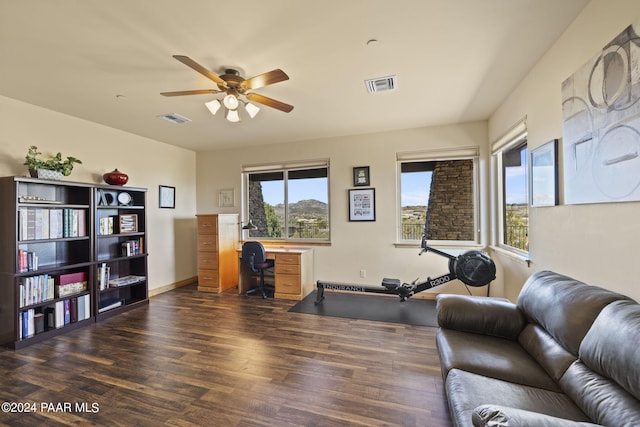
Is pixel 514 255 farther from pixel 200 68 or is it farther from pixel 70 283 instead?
pixel 70 283

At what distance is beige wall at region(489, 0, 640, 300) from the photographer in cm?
147

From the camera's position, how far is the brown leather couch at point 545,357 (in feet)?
3.33

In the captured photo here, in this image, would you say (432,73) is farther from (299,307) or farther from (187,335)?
(187,335)

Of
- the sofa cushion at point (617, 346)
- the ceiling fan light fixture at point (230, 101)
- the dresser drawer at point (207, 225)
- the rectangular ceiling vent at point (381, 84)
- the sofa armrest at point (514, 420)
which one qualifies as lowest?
the sofa armrest at point (514, 420)

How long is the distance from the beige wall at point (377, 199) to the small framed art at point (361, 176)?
0.08 m

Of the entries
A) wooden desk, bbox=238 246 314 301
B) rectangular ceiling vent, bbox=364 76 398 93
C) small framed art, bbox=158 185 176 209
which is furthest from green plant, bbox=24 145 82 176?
rectangular ceiling vent, bbox=364 76 398 93

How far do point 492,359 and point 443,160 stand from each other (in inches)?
126

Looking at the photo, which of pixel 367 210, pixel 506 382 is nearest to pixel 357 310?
pixel 367 210

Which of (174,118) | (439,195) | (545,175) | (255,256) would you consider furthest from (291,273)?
(545,175)

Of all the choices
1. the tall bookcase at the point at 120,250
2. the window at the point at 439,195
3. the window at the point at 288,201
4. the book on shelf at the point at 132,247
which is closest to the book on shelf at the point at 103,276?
the tall bookcase at the point at 120,250

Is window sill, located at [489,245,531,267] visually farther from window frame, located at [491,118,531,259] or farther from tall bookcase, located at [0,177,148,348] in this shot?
tall bookcase, located at [0,177,148,348]

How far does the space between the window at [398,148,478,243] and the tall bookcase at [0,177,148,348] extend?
159 inches

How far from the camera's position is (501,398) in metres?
1.25

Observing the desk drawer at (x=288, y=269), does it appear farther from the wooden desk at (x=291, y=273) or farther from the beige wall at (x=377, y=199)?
the beige wall at (x=377, y=199)
